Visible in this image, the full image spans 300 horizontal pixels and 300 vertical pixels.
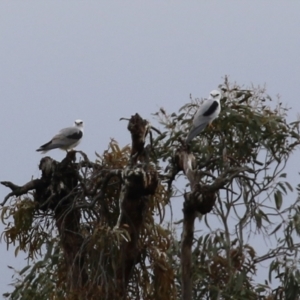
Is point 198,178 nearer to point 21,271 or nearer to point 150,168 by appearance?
point 150,168

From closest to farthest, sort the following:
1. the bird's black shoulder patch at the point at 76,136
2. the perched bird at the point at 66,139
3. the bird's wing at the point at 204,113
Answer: the bird's wing at the point at 204,113, the perched bird at the point at 66,139, the bird's black shoulder patch at the point at 76,136

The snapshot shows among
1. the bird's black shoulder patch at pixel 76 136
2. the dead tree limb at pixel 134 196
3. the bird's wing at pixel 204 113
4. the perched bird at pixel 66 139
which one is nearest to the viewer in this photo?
the dead tree limb at pixel 134 196

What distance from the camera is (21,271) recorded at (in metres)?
7.02

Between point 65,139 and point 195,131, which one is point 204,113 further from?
point 65,139

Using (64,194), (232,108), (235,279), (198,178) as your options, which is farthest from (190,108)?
(198,178)

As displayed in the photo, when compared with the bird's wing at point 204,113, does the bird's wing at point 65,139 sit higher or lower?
higher

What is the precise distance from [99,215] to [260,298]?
1.90 meters

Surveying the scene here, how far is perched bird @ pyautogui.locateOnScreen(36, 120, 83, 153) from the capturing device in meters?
7.78

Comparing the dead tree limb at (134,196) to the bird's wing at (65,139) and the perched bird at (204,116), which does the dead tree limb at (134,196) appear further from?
the bird's wing at (65,139)

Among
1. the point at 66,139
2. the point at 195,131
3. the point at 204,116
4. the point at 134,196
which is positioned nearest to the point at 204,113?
the point at 204,116

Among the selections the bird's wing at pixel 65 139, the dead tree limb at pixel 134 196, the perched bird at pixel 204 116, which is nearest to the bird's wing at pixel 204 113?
the perched bird at pixel 204 116

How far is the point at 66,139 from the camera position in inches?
315

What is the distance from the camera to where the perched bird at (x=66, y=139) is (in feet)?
25.5

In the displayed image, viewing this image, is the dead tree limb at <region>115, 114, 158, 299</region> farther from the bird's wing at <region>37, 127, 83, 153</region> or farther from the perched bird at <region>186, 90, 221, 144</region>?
the bird's wing at <region>37, 127, 83, 153</region>
